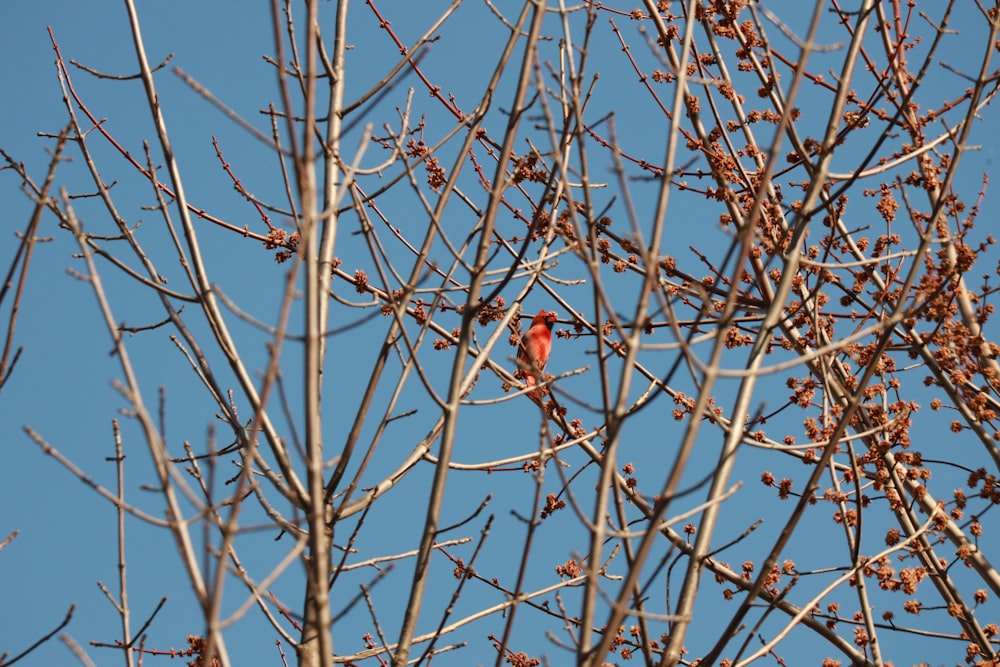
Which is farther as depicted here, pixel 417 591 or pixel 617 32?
pixel 617 32

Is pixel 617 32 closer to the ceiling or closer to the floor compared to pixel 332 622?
closer to the ceiling

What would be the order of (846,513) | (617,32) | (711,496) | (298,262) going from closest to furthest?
(298,262), (711,496), (846,513), (617,32)

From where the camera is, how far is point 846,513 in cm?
398

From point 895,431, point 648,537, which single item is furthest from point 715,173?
point 648,537

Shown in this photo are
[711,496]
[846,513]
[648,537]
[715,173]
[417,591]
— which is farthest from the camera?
[715,173]

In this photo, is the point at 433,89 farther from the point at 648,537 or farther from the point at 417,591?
the point at 648,537

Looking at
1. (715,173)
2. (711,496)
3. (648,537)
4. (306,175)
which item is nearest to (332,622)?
(648,537)

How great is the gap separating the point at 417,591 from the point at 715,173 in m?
2.27

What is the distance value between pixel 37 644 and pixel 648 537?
1652 mm

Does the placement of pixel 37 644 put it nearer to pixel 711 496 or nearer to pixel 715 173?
pixel 711 496

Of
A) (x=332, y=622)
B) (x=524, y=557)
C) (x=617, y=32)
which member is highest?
(x=617, y=32)

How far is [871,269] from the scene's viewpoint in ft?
14.4

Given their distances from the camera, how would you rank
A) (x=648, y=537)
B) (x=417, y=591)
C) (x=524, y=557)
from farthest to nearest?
(x=417, y=591), (x=524, y=557), (x=648, y=537)

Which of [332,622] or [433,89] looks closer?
[332,622]
